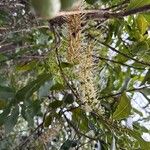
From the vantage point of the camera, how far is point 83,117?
36.5 inches

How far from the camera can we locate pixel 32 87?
2.75ft

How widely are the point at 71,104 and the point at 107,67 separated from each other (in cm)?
26

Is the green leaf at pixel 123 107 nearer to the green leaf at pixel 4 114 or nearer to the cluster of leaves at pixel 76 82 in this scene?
the cluster of leaves at pixel 76 82

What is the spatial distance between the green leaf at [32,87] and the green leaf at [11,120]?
0.35 feet

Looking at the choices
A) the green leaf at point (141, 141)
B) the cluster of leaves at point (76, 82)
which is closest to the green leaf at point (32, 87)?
the cluster of leaves at point (76, 82)

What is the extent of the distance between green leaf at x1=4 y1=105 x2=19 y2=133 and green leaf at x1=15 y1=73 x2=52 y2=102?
0.11 m

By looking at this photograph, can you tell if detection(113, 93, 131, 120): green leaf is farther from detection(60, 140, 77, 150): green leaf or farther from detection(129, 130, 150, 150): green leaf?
detection(60, 140, 77, 150): green leaf

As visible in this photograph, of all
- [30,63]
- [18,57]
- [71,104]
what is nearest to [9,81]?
[18,57]

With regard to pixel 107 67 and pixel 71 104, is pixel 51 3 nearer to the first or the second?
pixel 71 104

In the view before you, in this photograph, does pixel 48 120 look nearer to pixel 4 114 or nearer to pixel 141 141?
pixel 4 114

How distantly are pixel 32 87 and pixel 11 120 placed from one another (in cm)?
15

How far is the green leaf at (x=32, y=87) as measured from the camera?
80cm

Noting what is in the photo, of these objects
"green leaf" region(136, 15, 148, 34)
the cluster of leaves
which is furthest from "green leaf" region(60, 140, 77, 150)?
"green leaf" region(136, 15, 148, 34)

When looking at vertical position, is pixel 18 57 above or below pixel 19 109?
above
